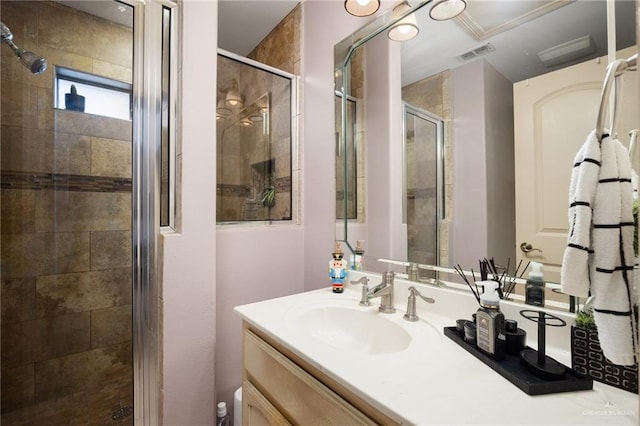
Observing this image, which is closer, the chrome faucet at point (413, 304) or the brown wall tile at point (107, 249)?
the chrome faucet at point (413, 304)

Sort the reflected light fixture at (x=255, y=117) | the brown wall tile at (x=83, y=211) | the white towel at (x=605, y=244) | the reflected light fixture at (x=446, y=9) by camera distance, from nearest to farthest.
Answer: the white towel at (x=605, y=244) → the reflected light fixture at (x=446, y=9) → the brown wall tile at (x=83, y=211) → the reflected light fixture at (x=255, y=117)

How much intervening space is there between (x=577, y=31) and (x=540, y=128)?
0.23 m

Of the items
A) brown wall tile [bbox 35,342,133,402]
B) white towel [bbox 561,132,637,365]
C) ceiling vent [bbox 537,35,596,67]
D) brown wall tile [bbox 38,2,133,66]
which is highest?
brown wall tile [bbox 38,2,133,66]

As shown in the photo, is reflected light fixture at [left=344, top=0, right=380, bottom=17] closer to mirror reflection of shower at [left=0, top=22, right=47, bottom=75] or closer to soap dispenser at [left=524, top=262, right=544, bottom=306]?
soap dispenser at [left=524, top=262, right=544, bottom=306]

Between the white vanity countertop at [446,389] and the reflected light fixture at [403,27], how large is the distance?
1017 millimetres

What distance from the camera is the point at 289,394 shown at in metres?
0.70

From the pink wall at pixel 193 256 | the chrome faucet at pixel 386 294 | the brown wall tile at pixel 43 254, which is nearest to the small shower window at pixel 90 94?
the pink wall at pixel 193 256

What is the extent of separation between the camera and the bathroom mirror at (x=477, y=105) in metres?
0.67

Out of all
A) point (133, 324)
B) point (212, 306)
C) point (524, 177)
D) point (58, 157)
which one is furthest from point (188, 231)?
point (524, 177)

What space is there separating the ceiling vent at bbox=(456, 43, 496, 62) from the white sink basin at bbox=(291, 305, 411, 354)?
86cm

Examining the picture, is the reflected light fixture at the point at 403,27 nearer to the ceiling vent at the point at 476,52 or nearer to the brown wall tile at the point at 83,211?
the ceiling vent at the point at 476,52

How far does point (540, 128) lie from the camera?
724 mm

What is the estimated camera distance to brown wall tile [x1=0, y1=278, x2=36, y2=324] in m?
1.13

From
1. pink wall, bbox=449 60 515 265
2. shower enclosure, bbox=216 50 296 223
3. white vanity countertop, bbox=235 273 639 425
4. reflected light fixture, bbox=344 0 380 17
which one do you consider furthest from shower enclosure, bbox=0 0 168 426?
pink wall, bbox=449 60 515 265
